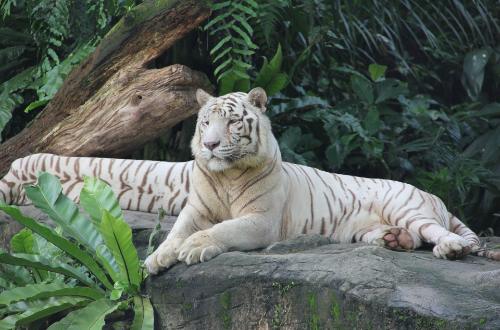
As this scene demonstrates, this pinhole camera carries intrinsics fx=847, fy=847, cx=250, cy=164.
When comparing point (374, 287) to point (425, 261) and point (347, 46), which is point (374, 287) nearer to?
point (425, 261)

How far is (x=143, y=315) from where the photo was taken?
15.1 feet

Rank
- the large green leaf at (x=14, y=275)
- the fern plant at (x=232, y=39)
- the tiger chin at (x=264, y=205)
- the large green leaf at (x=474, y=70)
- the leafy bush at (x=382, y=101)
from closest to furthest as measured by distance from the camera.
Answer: the tiger chin at (x=264, y=205) → the large green leaf at (x=14, y=275) → the fern plant at (x=232, y=39) → the leafy bush at (x=382, y=101) → the large green leaf at (x=474, y=70)

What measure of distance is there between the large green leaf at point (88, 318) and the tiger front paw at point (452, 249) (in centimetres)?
180

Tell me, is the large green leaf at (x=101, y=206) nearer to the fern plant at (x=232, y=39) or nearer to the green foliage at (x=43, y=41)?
the fern plant at (x=232, y=39)

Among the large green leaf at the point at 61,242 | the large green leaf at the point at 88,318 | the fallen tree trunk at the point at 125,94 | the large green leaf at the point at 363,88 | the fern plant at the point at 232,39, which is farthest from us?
the large green leaf at the point at 363,88

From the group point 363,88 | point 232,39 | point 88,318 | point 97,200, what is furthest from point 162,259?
point 363,88

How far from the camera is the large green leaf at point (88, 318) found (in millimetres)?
4512

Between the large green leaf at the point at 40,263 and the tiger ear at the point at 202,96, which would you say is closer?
the large green leaf at the point at 40,263

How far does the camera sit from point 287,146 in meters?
7.51

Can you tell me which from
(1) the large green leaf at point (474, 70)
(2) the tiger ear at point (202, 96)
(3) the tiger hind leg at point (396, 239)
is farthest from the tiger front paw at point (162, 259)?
(1) the large green leaf at point (474, 70)

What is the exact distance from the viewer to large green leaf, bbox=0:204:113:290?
4863mm

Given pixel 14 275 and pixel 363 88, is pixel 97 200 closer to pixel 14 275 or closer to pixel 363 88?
pixel 14 275

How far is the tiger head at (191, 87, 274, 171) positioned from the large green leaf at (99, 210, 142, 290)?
67cm

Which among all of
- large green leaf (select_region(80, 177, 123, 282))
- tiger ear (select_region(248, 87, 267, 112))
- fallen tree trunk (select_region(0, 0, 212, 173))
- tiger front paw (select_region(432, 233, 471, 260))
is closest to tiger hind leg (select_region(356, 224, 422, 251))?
tiger front paw (select_region(432, 233, 471, 260))
